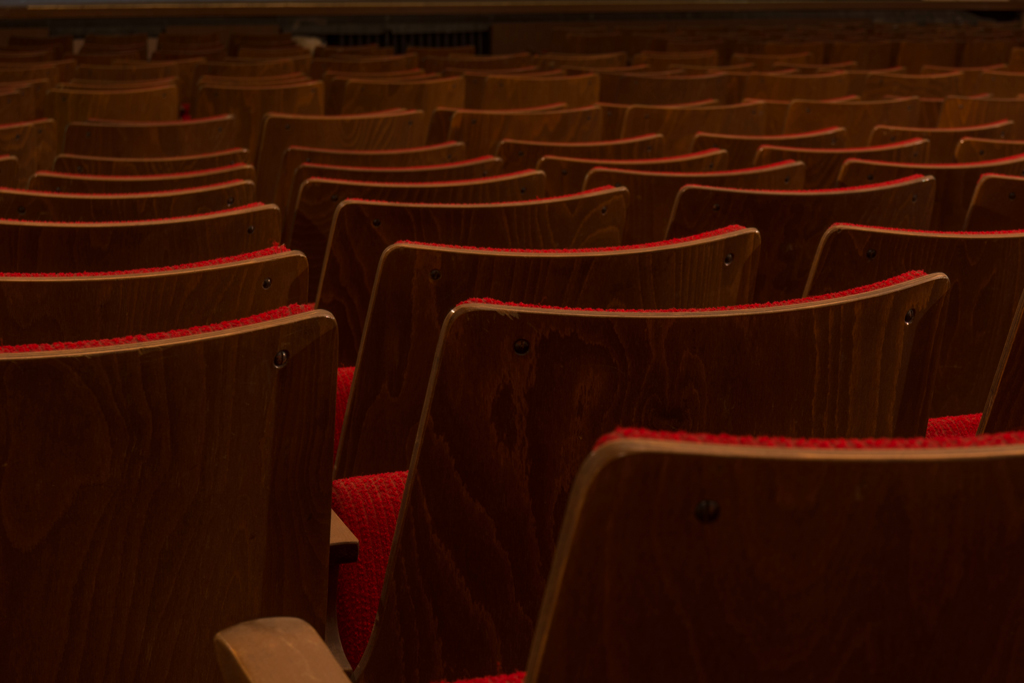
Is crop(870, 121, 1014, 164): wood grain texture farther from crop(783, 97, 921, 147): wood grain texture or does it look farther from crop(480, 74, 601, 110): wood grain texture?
crop(480, 74, 601, 110): wood grain texture

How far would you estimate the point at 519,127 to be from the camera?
351 centimetres

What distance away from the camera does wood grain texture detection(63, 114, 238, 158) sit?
10.1 feet

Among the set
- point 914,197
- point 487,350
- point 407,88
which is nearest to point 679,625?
point 487,350

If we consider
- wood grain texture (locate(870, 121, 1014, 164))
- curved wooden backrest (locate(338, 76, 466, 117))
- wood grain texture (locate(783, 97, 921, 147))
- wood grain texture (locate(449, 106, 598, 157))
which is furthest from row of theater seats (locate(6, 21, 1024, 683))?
curved wooden backrest (locate(338, 76, 466, 117))

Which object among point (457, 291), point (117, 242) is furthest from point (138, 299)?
point (117, 242)

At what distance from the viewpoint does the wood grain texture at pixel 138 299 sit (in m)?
1.13

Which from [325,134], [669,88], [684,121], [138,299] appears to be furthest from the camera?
[669,88]

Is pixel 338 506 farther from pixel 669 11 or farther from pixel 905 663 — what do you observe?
pixel 669 11

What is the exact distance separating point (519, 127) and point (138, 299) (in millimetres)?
2458

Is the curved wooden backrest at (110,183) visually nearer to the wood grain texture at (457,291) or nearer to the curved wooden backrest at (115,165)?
the curved wooden backrest at (115,165)

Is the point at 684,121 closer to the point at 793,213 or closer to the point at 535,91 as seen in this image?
the point at 535,91

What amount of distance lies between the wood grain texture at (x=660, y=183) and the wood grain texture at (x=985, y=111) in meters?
1.75

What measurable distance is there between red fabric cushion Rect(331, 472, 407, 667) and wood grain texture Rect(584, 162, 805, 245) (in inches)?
46.4

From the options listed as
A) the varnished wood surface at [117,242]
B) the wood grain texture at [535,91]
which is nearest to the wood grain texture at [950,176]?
the varnished wood surface at [117,242]
